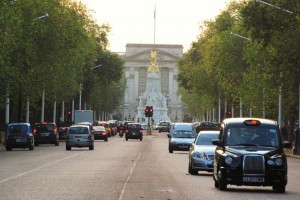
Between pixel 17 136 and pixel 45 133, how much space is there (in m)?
12.3

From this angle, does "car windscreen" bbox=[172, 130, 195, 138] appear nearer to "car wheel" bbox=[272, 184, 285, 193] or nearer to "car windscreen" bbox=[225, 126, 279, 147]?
"car windscreen" bbox=[225, 126, 279, 147]

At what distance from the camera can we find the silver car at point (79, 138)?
217ft

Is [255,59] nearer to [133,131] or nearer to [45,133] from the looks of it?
[45,133]

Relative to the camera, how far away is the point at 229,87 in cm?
10275

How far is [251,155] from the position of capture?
24859 mm

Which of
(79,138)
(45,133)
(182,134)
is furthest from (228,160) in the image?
(45,133)

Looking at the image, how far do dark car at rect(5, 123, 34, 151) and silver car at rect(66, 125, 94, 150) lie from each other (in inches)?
103

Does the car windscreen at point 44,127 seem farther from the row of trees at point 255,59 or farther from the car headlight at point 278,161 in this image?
the car headlight at point 278,161

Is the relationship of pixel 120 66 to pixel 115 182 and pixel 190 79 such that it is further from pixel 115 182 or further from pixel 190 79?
pixel 115 182

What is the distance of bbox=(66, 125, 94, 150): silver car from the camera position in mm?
66062

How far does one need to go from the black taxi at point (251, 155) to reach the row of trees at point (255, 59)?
3245 centimetres

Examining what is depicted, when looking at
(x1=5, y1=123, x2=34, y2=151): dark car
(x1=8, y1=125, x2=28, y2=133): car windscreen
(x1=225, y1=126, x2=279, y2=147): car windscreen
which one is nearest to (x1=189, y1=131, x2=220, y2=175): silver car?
(x1=225, y1=126, x2=279, y2=147): car windscreen

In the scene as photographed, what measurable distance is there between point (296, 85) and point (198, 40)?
76.3m

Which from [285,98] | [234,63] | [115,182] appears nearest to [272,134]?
[115,182]
